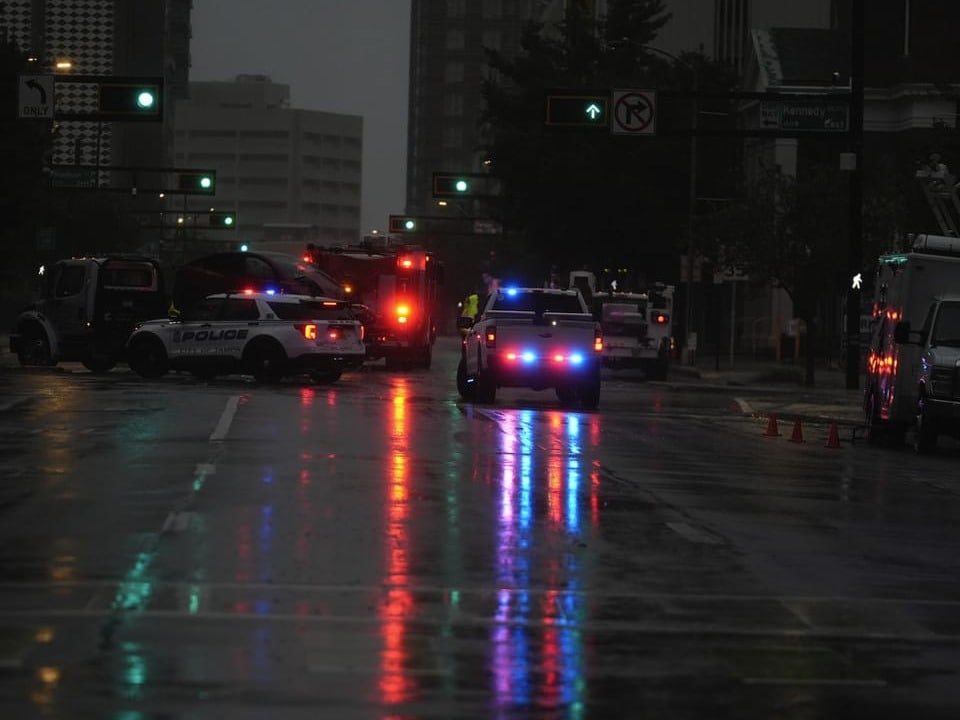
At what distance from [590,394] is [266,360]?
6.66 meters

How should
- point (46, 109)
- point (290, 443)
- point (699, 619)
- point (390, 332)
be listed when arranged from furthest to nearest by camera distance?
1. point (390, 332)
2. point (46, 109)
3. point (290, 443)
4. point (699, 619)

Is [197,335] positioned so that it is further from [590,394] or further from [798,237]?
[798,237]

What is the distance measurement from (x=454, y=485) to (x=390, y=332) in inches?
1178

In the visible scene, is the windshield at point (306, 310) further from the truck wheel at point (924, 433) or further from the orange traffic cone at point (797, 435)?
the truck wheel at point (924, 433)

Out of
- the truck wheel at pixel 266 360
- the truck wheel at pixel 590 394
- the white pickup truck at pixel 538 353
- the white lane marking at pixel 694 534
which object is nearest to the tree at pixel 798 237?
the truck wheel at pixel 590 394

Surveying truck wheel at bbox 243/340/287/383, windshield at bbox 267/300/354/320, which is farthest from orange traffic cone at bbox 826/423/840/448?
truck wheel at bbox 243/340/287/383

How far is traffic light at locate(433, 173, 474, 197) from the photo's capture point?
217 ft

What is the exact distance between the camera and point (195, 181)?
7075 cm

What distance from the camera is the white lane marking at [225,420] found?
2246 centimetres

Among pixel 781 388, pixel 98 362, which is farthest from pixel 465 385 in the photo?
pixel 781 388

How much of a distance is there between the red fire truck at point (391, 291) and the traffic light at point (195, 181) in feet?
71.5

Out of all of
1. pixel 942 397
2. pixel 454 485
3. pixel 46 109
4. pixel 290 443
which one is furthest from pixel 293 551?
pixel 46 109

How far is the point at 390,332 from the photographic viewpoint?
47438 millimetres

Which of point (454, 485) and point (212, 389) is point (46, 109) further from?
point (454, 485)
